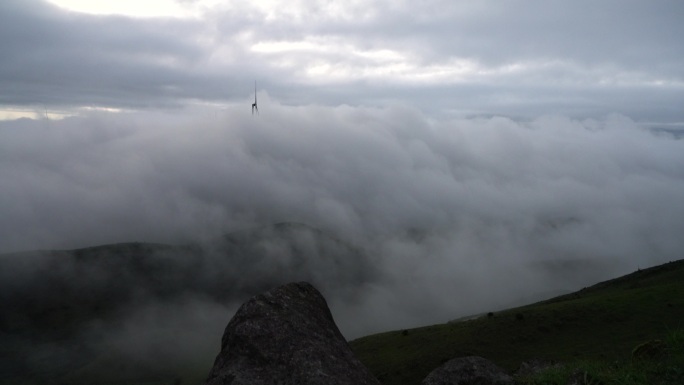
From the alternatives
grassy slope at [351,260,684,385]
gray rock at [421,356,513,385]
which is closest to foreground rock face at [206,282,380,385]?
gray rock at [421,356,513,385]

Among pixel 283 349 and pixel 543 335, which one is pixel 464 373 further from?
pixel 543 335

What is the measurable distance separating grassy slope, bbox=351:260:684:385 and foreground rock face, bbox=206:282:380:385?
4056cm

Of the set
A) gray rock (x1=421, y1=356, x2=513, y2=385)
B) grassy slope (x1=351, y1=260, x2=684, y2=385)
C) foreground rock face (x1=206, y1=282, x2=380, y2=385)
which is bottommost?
grassy slope (x1=351, y1=260, x2=684, y2=385)

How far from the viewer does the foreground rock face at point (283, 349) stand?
15805mm

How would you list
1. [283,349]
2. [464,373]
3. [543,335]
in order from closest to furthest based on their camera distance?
[283,349]
[464,373]
[543,335]

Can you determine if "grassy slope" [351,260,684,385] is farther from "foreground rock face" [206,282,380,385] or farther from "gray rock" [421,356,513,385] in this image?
"foreground rock face" [206,282,380,385]

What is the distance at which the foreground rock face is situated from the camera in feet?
51.9

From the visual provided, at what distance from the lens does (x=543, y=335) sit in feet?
208

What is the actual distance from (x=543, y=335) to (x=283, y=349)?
54953mm

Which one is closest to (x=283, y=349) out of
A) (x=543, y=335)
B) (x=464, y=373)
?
(x=464, y=373)

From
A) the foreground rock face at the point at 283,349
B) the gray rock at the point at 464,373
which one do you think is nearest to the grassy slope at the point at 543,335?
the gray rock at the point at 464,373

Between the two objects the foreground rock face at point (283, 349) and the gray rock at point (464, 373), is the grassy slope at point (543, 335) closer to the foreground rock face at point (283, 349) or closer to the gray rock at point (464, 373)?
the gray rock at point (464, 373)

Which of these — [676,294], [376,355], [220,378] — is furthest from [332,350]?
[676,294]

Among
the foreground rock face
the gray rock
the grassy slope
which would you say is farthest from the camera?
the grassy slope
